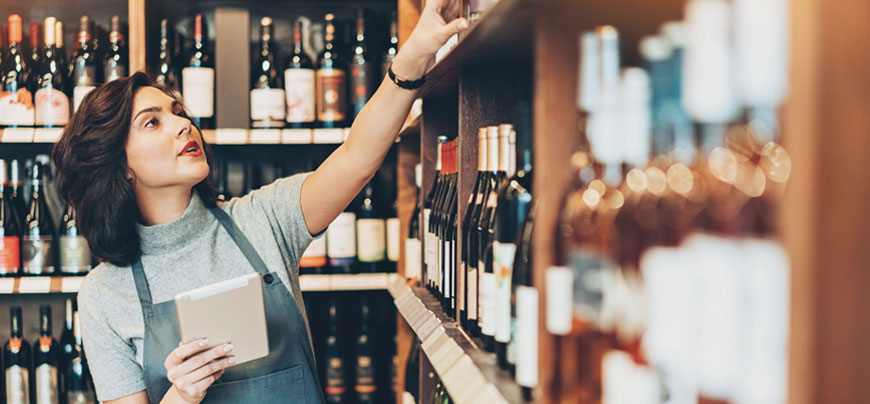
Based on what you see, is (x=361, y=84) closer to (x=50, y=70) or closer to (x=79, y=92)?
(x=79, y=92)

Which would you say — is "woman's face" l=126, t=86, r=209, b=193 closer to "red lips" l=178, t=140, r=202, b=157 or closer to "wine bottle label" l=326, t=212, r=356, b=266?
"red lips" l=178, t=140, r=202, b=157

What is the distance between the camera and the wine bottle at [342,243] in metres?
2.57

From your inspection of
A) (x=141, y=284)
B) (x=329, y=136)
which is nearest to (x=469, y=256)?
(x=141, y=284)

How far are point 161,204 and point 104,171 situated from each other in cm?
14

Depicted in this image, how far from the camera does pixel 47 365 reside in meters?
2.59

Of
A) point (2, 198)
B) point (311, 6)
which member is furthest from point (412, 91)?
point (2, 198)

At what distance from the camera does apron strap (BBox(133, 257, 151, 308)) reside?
1.64 meters

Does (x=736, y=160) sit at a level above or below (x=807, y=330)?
above

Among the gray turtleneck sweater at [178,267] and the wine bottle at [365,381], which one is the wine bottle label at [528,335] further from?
the wine bottle at [365,381]

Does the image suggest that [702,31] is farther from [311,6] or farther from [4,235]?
[4,235]

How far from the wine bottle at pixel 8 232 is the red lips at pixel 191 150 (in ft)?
3.89

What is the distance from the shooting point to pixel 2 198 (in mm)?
2711

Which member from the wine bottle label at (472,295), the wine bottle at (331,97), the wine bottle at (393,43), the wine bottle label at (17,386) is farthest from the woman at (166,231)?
the wine bottle label at (17,386)

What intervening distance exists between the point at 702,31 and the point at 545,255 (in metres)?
0.24
